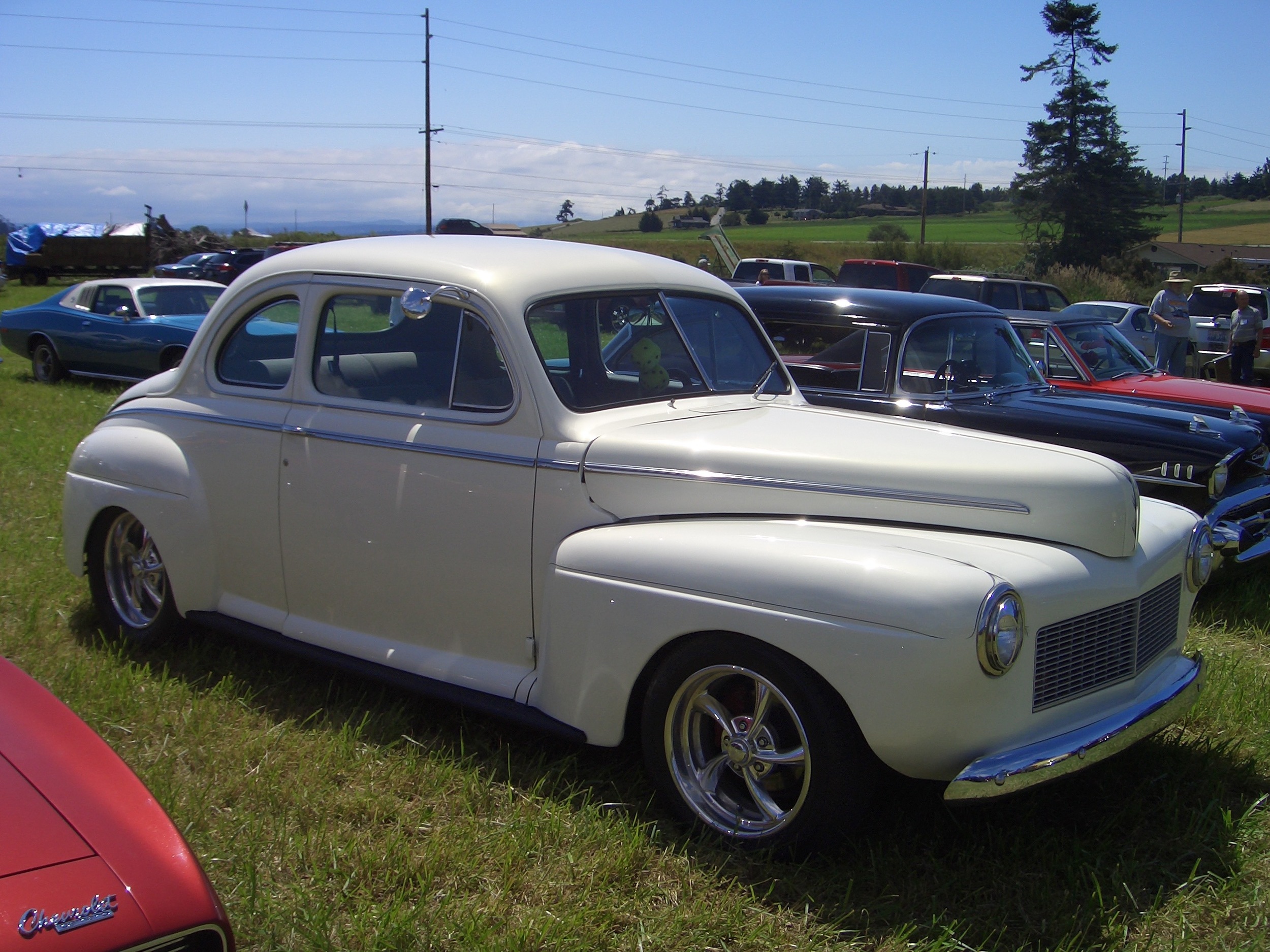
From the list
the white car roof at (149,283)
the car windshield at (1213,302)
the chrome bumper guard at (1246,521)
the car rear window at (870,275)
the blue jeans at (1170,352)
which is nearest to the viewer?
the chrome bumper guard at (1246,521)

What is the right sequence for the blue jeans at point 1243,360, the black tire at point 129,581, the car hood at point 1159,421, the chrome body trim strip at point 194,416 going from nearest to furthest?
the chrome body trim strip at point 194,416
the black tire at point 129,581
the car hood at point 1159,421
the blue jeans at point 1243,360

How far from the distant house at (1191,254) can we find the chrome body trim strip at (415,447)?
137 feet

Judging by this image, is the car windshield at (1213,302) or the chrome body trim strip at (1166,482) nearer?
the chrome body trim strip at (1166,482)

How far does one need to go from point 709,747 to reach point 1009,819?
1021mm

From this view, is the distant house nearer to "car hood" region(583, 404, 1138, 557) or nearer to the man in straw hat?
the man in straw hat

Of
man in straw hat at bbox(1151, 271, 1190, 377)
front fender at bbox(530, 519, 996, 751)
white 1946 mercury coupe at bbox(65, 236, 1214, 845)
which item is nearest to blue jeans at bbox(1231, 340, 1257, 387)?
man in straw hat at bbox(1151, 271, 1190, 377)

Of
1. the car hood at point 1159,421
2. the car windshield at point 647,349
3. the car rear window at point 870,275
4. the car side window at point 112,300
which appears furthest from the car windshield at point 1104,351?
the car rear window at point 870,275

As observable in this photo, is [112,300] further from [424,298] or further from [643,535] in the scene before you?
[643,535]

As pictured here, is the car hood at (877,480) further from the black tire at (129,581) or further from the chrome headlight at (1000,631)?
the black tire at (129,581)

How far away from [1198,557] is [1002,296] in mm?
11943

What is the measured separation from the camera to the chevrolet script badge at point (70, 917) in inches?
66.1

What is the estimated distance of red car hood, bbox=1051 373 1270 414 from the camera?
24.4ft

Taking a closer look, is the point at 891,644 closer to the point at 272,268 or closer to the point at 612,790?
the point at 612,790

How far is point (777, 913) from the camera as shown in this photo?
9.27ft
